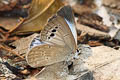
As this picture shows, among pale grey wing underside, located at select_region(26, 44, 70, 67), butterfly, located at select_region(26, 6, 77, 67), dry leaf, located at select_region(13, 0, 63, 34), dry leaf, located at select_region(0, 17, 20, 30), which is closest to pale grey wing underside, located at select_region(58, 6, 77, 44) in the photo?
butterfly, located at select_region(26, 6, 77, 67)

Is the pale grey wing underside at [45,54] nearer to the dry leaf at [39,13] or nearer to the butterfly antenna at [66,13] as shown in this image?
the butterfly antenna at [66,13]

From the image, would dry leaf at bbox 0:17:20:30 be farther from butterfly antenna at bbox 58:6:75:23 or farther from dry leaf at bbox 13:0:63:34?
butterfly antenna at bbox 58:6:75:23

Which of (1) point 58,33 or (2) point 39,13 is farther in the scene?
(2) point 39,13

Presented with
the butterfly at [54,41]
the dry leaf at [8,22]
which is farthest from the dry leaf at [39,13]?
the butterfly at [54,41]

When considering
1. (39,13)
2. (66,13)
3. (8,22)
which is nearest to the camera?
(66,13)

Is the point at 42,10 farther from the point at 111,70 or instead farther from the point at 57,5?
the point at 111,70

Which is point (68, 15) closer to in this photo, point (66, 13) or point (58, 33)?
point (66, 13)

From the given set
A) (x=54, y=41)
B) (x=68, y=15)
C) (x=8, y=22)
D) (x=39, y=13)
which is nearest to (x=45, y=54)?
(x=54, y=41)

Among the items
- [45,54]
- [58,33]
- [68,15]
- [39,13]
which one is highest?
[39,13]
